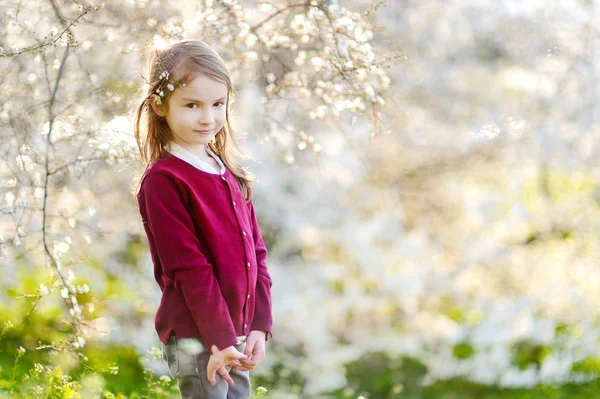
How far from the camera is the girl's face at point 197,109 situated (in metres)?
1.63

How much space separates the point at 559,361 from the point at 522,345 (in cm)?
20

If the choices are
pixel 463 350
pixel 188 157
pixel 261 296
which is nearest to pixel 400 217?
pixel 463 350

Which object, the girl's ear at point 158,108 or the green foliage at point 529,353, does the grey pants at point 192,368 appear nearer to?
the girl's ear at point 158,108

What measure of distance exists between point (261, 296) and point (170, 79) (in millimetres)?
552

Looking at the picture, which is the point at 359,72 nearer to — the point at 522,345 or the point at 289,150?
the point at 289,150

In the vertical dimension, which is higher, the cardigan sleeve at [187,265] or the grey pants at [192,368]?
the cardigan sleeve at [187,265]

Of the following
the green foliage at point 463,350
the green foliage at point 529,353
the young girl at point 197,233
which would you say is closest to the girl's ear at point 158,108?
the young girl at point 197,233

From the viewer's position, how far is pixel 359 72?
7.86 feet

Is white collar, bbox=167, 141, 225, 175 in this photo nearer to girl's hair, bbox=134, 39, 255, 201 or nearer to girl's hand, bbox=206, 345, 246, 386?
girl's hair, bbox=134, 39, 255, 201

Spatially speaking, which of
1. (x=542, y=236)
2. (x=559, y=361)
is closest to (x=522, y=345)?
(x=559, y=361)

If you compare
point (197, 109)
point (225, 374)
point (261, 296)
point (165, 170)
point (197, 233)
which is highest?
point (197, 109)

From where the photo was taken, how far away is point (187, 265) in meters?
1.54

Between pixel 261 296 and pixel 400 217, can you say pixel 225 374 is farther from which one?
pixel 400 217

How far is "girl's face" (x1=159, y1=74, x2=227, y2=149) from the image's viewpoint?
5.35 feet
